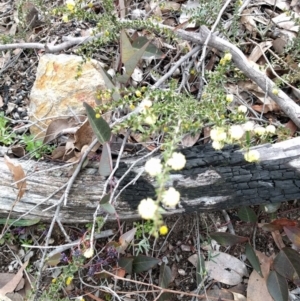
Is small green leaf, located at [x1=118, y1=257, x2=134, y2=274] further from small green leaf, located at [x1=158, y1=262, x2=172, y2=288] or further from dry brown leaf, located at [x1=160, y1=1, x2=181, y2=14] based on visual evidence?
dry brown leaf, located at [x1=160, y1=1, x2=181, y2=14]

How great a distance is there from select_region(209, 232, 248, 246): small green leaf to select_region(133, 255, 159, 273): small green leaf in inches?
9.9

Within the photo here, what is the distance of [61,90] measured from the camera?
2035mm

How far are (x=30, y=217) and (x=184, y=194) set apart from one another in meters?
0.65

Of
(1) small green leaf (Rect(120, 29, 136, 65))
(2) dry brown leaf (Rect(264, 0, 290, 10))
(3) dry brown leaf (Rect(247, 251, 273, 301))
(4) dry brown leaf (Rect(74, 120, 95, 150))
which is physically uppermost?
(1) small green leaf (Rect(120, 29, 136, 65))

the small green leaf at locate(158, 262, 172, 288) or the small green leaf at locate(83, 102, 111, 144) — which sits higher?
the small green leaf at locate(83, 102, 111, 144)

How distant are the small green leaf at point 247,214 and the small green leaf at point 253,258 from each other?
0.12 meters

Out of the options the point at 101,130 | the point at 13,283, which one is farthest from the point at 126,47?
the point at 13,283

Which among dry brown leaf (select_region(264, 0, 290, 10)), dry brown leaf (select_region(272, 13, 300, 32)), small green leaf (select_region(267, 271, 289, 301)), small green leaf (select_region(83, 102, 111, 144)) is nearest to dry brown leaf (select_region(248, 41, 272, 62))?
dry brown leaf (select_region(272, 13, 300, 32))

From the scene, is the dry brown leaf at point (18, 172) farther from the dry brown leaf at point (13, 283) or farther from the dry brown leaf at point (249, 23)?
the dry brown leaf at point (249, 23)

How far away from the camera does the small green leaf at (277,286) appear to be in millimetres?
1699

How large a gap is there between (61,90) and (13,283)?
87 centimetres

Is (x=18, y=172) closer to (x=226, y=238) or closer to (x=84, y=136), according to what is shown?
(x=84, y=136)

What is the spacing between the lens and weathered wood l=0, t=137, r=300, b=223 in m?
1.58

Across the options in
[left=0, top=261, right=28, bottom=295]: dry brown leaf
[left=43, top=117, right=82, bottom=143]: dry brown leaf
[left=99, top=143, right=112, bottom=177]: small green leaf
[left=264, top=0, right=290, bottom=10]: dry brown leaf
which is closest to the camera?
[left=99, top=143, right=112, bottom=177]: small green leaf
